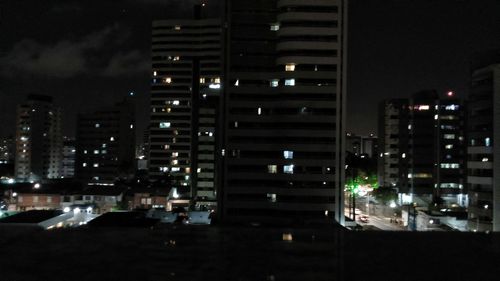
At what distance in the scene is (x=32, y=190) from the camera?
52469 mm

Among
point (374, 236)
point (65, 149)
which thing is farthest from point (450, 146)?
point (65, 149)

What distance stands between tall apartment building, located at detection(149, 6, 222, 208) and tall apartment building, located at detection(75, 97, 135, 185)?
9.30 metres

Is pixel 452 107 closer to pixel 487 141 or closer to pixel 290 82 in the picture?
pixel 487 141

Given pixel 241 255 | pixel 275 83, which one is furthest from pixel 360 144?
pixel 241 255

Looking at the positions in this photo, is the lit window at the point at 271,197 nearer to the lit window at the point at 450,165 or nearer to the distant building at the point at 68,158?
the lit window at the point at 450,165

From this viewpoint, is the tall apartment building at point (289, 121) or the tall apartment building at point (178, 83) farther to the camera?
the tall apartment building at point (178, 83)

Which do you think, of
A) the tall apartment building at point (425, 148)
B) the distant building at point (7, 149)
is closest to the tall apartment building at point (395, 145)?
the tall apartment building at point (425, 148)

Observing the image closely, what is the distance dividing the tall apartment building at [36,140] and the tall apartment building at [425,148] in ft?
222

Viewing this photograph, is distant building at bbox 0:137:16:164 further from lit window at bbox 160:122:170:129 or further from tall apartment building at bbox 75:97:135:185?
lit window at bbox 160:122:170:129

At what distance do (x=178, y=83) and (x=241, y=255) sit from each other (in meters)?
81.2

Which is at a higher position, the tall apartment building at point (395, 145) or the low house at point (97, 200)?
the tall apartment building at point (395, 145)

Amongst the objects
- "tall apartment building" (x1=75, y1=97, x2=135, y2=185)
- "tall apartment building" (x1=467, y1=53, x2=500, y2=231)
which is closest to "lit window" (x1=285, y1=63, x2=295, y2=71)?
"tall apartment building" (x1=467, y1=53, x2=500, y2=231)

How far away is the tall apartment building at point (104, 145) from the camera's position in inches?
3529

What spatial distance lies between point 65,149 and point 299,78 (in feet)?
301
